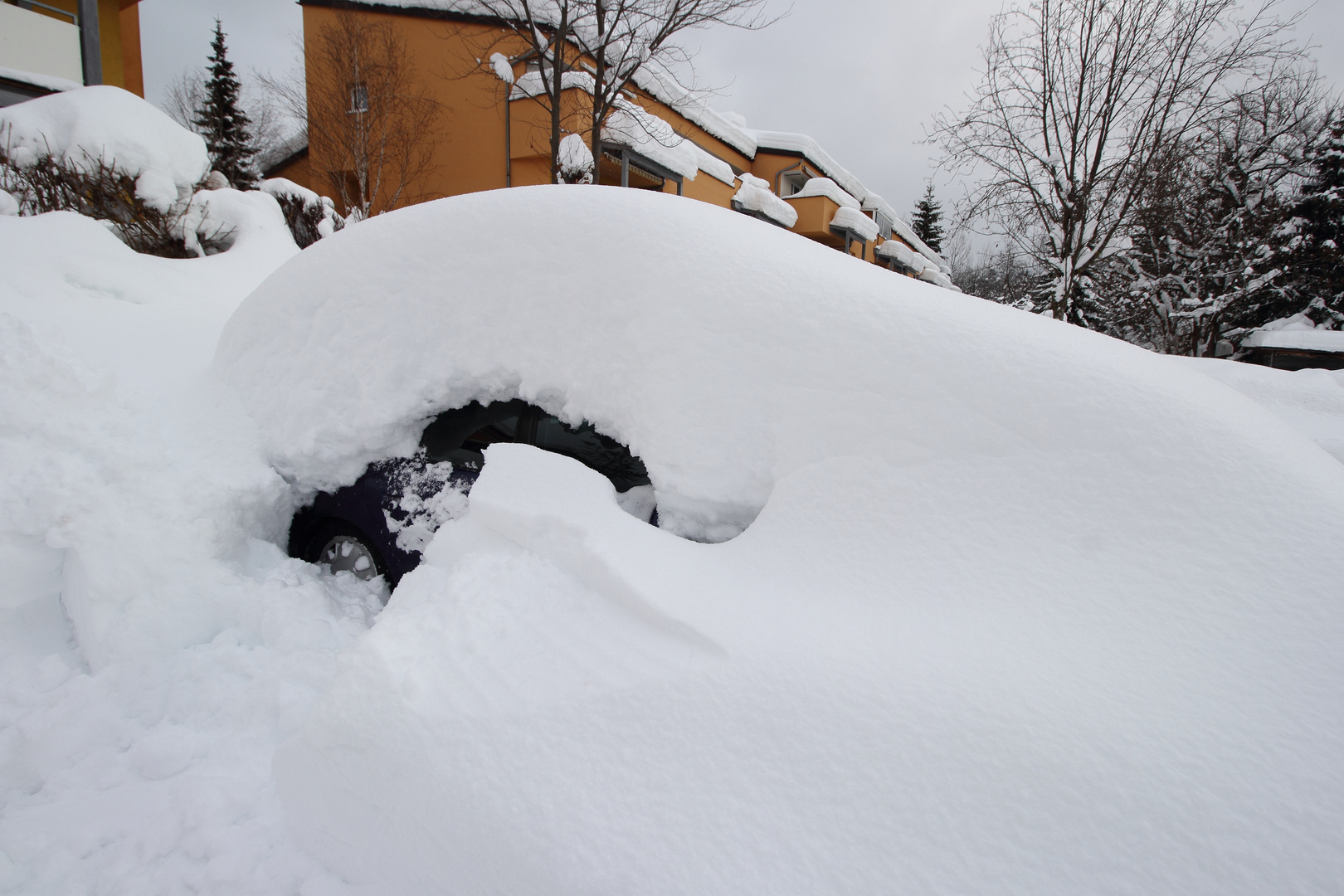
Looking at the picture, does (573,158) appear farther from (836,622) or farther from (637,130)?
(836,622)

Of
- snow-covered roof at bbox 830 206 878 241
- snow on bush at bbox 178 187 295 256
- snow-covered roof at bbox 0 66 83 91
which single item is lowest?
snow on bush at bbox 178 187 295 256

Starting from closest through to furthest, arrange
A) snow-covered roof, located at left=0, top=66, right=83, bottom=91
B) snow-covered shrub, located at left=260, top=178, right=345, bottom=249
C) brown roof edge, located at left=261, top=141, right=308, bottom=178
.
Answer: snow-covered shrub, located at left=260, top=178, right=345, bottom=249 → snow-covered roof, located at left=0, top=66, right=83, bottom=91 → brown roof edge, located at left=261, top=141, right=308, bottom=178

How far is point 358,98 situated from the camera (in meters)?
14.0

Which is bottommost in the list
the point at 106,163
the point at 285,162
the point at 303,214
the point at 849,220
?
the point at 106,163

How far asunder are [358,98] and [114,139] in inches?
419

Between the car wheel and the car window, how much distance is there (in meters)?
0.72

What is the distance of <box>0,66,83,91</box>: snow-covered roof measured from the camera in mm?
9492

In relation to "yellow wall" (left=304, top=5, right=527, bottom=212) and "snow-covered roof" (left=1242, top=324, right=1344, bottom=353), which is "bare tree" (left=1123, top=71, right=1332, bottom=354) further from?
"yellow wall" (left=304, top=5, right=527, bottom=212)

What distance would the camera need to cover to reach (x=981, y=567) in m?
1.19

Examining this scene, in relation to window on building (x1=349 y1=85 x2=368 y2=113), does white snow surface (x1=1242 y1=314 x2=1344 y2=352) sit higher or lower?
lower

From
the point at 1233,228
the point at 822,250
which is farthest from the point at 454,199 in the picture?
the point at 1233,228

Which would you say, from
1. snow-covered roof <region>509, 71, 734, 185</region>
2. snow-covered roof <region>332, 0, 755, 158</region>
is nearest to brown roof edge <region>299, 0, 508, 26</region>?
snow-covered roof <region>332, 0, 755, 158</region>

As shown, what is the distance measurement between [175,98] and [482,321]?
31166 millimetres

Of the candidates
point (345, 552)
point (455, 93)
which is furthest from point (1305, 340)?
point (455, 93)
